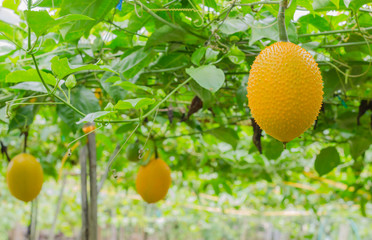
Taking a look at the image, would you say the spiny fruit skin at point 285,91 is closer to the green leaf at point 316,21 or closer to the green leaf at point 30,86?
the green leaf at point 316,21

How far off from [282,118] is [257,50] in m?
0.35

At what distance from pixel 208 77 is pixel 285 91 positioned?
175 millimetres

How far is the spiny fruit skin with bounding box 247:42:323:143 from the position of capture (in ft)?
1.71

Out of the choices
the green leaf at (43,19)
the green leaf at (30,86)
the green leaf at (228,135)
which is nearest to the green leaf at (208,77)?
the green leaf at (43,19)

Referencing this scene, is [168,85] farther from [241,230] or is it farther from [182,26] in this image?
[241,230]

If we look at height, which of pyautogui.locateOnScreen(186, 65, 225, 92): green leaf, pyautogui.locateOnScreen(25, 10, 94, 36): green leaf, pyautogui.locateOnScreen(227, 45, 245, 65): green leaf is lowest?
pyautogui.locateOnScreen(186, 65, 225, 92): green leaf

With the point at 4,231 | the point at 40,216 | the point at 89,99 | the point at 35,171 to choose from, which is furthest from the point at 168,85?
the point at 4,231

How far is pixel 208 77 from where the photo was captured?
26.1 inches

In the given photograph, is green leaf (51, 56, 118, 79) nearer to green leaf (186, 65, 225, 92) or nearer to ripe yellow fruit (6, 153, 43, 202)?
green leaf (186, 65, 225, 92)

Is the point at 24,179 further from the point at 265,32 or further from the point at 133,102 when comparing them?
the point at 265,32

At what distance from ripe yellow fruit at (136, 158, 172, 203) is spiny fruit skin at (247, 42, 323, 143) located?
2.85 feet

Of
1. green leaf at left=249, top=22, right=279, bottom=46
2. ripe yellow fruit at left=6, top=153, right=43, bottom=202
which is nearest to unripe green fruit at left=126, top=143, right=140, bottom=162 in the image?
ripe yellow fruit at left=6, top=153, right=43, bottom=202

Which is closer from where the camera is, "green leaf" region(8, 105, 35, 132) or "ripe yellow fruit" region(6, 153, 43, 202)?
"green leaf" region(8, 105, 35, 132)

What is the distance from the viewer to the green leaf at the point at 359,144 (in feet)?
4.17
